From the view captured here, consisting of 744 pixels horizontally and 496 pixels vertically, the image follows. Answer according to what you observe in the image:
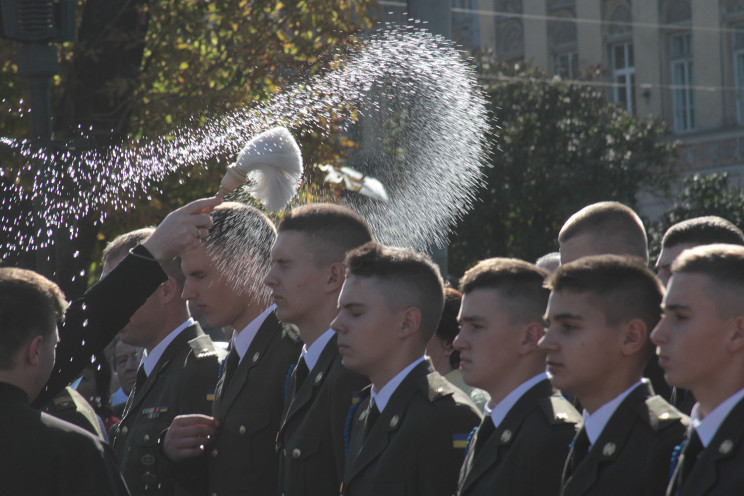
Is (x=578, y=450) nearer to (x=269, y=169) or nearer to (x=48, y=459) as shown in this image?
(x=48, y=459)

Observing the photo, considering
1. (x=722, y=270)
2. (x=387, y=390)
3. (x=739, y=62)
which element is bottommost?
(x=739, y=62)

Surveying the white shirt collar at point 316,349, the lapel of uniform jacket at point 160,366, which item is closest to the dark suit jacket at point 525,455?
the white shirt collar at point 316,349

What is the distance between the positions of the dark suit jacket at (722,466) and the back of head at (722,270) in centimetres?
32

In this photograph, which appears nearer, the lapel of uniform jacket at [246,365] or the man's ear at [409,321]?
the man's ear at [409,321]

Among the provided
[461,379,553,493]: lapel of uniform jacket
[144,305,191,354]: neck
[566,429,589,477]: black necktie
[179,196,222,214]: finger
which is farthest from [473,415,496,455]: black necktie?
[144,305,191,354]: neck

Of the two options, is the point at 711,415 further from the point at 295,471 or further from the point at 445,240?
the point at 445,240

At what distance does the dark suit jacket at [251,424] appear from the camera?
14.9 ft

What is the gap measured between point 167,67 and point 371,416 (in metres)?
5.40

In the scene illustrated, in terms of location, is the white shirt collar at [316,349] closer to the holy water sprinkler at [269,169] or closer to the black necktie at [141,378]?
the holy water sprinkler at [269,169]

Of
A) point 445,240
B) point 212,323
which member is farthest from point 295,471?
point 445,240

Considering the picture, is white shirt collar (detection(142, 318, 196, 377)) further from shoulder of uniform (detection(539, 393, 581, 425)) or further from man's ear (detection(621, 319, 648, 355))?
man's ear (detection(621, 319, 648, 355))

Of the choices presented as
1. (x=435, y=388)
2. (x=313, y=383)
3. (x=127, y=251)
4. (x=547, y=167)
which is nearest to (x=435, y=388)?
(x=435, y=388)

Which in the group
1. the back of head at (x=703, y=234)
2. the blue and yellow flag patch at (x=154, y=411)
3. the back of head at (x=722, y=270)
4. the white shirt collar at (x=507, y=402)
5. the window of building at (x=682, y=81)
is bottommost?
the window of building at (x=682, y=81)

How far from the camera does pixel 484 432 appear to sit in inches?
146
